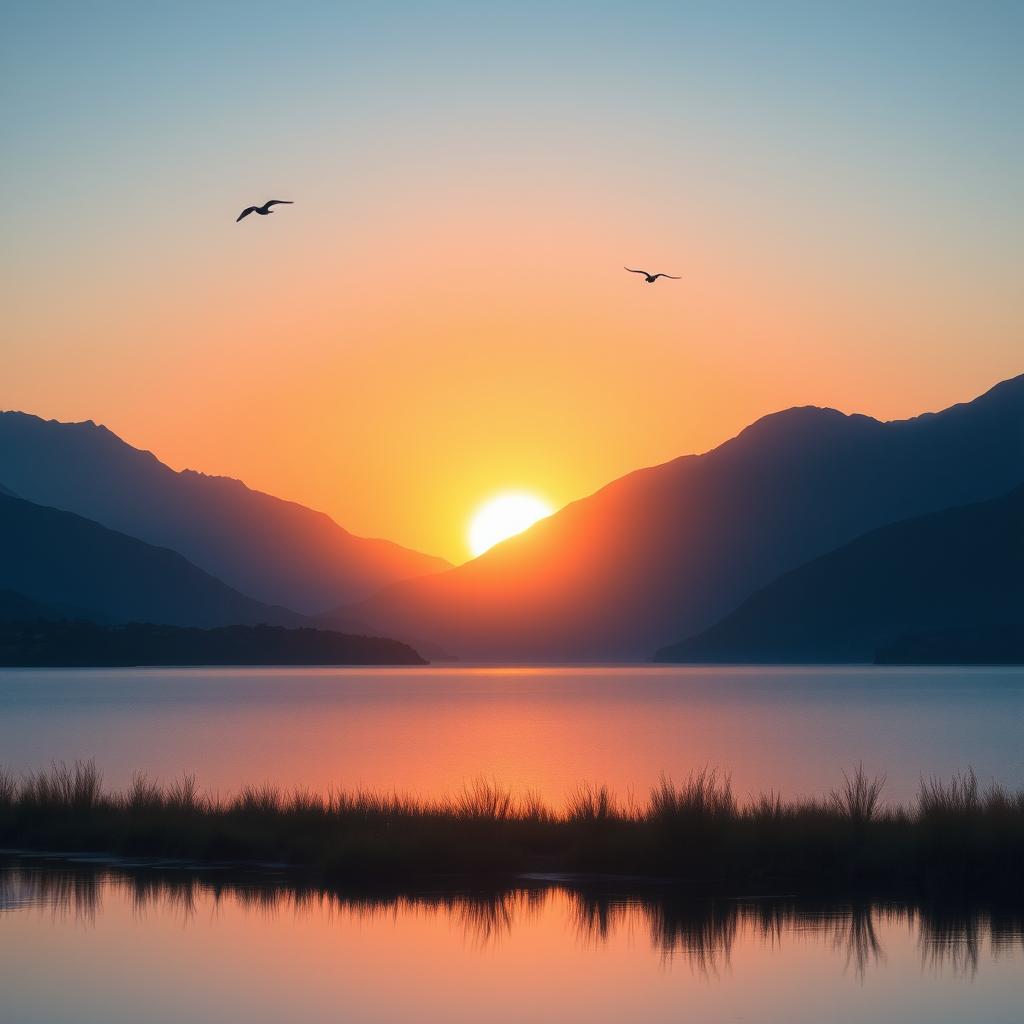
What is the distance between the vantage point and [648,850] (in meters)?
21.1

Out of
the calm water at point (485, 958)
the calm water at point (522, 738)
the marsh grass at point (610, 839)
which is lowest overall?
the calm water at point (522, 738)

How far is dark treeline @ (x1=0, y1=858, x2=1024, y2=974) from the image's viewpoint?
642 inches

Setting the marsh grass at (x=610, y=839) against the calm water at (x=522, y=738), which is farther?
the calm water at (x=522, y=738)

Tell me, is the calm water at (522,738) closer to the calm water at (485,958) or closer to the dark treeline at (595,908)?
the dark treeline at (595,908)

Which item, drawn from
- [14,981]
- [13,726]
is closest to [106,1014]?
[14,981]

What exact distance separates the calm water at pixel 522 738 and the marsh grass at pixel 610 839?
14848 mm

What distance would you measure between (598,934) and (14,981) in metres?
6.40

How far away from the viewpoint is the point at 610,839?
21688mm

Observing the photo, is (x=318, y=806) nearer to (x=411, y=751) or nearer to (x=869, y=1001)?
(x=869, y=1001)

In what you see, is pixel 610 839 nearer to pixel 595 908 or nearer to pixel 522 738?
pixel 595 908

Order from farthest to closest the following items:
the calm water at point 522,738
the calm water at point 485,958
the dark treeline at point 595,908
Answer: the calm water at point 522,738
the dark treeline at point 595,908
the calm water at point 485,958

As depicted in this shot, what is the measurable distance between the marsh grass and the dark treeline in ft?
3.16

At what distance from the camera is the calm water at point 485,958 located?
44.2 feet

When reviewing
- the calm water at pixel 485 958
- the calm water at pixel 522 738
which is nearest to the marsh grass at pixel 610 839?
the calm water at pixel 485 958
